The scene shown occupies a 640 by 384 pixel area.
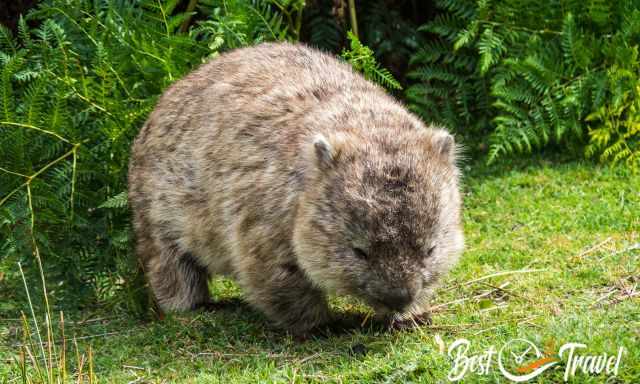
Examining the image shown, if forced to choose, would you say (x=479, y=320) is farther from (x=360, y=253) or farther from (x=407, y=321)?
(x=360, y=253)

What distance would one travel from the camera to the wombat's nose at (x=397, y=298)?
464 cm

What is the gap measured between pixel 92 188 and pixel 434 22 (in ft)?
11.5

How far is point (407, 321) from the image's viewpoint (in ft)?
17.4


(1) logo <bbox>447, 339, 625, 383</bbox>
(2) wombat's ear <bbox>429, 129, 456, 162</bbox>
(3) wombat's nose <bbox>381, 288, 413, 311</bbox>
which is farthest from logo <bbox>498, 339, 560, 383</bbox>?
(2) wombat's ear <bbox>429, 129, 456, 162</bbox>

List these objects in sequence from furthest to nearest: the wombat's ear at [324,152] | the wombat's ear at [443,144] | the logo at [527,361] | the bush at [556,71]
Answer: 1. the bush at [556,71]
2. the wombat's ear at [443,144]
3. the wombat's ear at [324,152]
4. the logo at [527,361]

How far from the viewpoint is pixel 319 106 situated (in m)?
5.54

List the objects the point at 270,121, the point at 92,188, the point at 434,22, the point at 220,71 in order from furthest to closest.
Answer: the point at 434,22
the point at 92,188
the point at 220,71
the point at 270,121

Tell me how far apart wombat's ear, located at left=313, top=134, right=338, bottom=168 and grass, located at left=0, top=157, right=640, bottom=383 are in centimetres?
98

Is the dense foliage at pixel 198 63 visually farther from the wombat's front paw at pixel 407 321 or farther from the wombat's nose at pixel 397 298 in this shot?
the wombat's nose at pixel 397 298

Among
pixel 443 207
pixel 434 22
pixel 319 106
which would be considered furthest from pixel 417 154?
pixel 434 22

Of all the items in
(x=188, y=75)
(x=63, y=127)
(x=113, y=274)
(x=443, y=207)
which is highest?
(x=443, y=207)

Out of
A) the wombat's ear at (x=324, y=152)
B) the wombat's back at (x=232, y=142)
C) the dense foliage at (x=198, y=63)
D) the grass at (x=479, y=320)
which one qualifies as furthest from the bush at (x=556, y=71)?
the wombat's ear at (x=324, y=152)

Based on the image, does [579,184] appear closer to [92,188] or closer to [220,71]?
[220,71]

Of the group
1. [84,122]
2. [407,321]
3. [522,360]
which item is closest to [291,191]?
[407,321]
